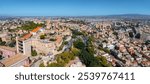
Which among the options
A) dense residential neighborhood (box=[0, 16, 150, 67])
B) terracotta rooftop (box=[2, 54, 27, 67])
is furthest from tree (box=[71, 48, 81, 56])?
terracotta rooftop (box=[2, 54, 27, 67])

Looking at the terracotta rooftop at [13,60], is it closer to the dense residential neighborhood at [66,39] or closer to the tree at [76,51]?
the dense residential neighborhood at [66,39]

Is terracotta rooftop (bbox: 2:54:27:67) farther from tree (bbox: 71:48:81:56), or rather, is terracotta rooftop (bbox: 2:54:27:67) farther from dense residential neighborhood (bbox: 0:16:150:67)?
tree (bbox: 71:48:81:56)

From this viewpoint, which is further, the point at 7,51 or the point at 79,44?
the point at 79,44

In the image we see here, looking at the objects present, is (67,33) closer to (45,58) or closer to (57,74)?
(45,58)

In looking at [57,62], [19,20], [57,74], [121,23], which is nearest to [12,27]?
[19,20]

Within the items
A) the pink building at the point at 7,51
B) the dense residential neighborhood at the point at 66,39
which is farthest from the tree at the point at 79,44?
the pink building at the point at 7,51

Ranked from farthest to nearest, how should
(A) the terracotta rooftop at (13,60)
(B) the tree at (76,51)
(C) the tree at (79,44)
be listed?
(C) the tree at (79,44), (B) the tree at (76,51), (A) the terracotta rooftop at (13,60)

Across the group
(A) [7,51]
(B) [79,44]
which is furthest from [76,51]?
(A) [7,51]

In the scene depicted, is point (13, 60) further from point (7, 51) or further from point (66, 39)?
point (66, 39)

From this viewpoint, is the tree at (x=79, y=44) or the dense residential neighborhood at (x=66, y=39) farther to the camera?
the tree at (x=79, y=44)
